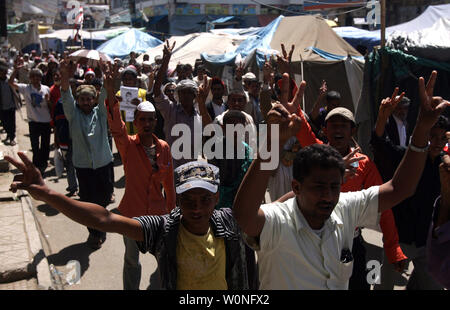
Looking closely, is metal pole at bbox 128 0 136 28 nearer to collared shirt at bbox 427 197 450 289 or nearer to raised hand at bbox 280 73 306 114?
collared shirt at bbox 427 197 450 289

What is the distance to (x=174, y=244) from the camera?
221 cm

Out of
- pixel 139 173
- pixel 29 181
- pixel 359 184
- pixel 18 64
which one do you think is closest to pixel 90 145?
pixel 139 173

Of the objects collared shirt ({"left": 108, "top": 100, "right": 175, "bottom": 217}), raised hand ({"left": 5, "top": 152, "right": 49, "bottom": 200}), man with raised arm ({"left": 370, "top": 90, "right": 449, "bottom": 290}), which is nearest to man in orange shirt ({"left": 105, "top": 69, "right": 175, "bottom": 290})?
collared shirt ({"left": 108, "top": 100, "right": 175, "bottom": 217})

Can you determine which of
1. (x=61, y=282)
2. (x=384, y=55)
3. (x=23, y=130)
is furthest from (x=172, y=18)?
(x=61, y=282)

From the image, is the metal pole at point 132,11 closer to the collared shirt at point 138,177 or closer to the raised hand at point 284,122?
the collared shirt at point 138,177

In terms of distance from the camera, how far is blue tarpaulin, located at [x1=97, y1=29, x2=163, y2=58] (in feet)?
75.4

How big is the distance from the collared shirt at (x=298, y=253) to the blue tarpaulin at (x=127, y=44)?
71.6ft

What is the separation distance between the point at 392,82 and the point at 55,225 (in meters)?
5.34

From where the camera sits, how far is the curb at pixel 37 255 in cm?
400

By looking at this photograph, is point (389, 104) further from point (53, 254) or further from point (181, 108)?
point (53, 254)

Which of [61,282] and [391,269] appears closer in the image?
[391,269]

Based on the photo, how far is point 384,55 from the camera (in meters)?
6.84
